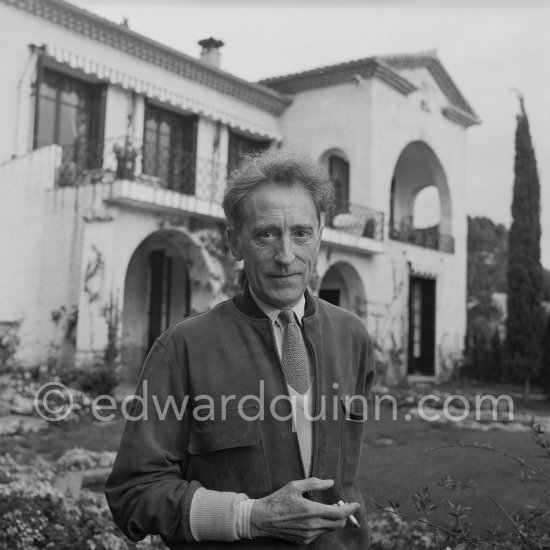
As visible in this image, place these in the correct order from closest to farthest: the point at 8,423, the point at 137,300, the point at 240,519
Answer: the point at 240,519 → the point at 8,423 → the point at 137,300

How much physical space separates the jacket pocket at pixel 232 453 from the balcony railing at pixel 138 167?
966 centimetres

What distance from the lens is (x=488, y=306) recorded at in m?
30.5

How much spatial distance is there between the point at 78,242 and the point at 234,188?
9.79m

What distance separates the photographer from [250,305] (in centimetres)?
199

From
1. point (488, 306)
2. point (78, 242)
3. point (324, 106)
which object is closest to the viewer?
point (78, 242)

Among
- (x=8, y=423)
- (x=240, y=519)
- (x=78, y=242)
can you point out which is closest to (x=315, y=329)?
(x=240, y=519)

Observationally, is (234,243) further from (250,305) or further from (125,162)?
(125,162)

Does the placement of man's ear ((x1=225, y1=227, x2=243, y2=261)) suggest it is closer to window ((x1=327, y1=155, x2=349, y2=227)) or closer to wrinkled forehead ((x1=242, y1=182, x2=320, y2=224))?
wrinkled forehead ((x1=242, y1=182, x2=320, y2=224))

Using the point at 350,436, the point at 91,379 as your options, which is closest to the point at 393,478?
the point at 350,436

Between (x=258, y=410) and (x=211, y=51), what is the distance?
16.0m

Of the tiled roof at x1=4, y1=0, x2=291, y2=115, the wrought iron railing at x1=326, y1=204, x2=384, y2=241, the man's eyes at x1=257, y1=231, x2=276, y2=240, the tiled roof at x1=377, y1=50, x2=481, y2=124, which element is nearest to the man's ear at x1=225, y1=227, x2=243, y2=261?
the man's eyes at x1=257, y1=231, x2=276, y2=240

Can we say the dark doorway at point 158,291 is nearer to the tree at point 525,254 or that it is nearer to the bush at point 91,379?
the bush at point 91,379

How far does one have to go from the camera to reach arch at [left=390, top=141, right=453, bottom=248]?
1880cm

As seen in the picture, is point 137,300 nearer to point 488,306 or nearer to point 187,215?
point 187,215
